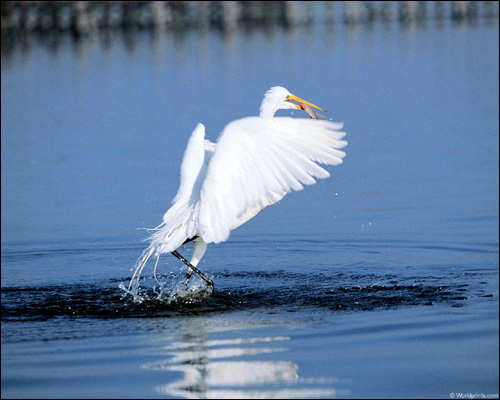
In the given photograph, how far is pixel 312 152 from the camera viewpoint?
26.3 feet

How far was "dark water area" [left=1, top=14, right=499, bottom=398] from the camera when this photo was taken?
6.99 meters

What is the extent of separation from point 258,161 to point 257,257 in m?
2.78

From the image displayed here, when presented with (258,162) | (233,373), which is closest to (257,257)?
(258,162)

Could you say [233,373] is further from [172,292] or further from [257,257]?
[257,257]

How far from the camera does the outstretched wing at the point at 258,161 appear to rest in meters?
8.02

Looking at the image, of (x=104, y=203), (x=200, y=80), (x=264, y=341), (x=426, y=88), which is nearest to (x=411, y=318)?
(x=264, y=341)

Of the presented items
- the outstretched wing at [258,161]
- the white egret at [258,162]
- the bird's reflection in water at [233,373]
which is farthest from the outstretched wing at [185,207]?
the bird's reflection in water at [233,373]

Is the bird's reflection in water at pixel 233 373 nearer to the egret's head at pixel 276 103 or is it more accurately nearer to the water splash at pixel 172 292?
the water splash at pixel 172 292

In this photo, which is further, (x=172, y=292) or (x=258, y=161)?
(x=172, y=292)

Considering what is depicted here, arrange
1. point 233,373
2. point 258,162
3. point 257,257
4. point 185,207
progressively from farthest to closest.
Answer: point 257,257 < point 185,207 < point 258,162 < point 233,373

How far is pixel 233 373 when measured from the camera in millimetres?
6758

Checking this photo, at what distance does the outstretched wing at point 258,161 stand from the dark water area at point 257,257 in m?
0.99

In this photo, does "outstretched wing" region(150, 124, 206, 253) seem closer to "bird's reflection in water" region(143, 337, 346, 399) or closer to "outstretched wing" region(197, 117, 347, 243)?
"outstretched wing" region(197, 117, 347, 243)

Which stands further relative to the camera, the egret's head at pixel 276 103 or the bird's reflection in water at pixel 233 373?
the egret's head at pixel 276 103
